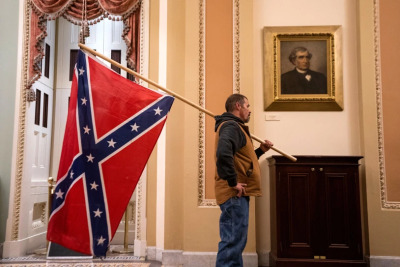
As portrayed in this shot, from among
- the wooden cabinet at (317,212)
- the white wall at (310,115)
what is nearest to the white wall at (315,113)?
the white wall at (310,115)

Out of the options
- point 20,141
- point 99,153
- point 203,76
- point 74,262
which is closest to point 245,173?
point 99,153

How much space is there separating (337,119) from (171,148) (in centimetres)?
196

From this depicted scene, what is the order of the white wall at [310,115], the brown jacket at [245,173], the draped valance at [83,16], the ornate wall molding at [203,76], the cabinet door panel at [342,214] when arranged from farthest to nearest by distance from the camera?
the draped valance at [83,16], the white wall at [310,115], the ornate wall molding at [203,76], the cabinet door panel at [342,214], the brown jacket at [245,173]

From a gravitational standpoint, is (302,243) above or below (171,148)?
below

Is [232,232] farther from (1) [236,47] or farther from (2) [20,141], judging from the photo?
(2) [20,141]

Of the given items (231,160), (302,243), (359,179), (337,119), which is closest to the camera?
(231,160)

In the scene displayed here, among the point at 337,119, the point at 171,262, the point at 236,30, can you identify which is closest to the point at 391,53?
the point at 337,119

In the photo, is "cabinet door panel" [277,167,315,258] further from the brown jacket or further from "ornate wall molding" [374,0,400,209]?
the brown jacket

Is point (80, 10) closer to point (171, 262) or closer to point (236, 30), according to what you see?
point (236, 30)

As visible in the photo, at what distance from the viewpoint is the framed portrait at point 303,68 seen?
441 centimetres

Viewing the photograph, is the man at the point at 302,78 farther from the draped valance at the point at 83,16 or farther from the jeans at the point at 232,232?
the jeans at the point at 232,232

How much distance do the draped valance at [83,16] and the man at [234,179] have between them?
2.15 m

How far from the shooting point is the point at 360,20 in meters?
4.38

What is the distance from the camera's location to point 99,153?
2.66 meters
